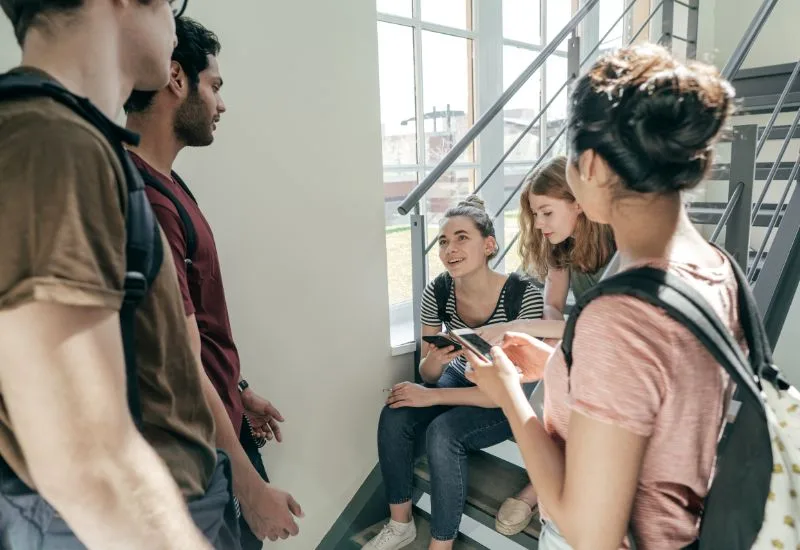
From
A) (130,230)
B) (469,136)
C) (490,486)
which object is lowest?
(490,486)

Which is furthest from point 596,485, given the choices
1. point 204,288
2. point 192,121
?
point 192,121

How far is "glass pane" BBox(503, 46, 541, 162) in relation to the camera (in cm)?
253

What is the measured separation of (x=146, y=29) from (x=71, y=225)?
12.2 inches

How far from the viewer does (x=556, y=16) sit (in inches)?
110

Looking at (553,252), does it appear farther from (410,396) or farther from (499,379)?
(499,379)

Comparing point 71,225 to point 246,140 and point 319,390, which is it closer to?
point 246,140

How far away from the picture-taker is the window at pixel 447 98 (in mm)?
2119

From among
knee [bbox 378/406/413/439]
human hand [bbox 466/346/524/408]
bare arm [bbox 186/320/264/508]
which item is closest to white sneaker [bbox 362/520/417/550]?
knee [bbox 378/406/413/439]

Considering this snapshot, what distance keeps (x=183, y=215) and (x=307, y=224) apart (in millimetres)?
767

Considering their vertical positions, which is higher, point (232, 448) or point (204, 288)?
point (204, 288)

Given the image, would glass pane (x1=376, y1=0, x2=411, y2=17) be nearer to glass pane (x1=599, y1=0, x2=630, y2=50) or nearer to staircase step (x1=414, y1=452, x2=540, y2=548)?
glass pane (x1=599, y1=0, x2=630, y2=50)

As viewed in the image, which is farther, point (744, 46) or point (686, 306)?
point (744, 46)

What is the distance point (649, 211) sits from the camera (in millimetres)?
656

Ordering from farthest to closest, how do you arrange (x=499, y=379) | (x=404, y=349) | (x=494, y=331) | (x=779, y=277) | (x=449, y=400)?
(x=404, y=349) → (x=449, y=400) → (x=494, y=331) → (x=779, y=277) → (x=499, y=379)
